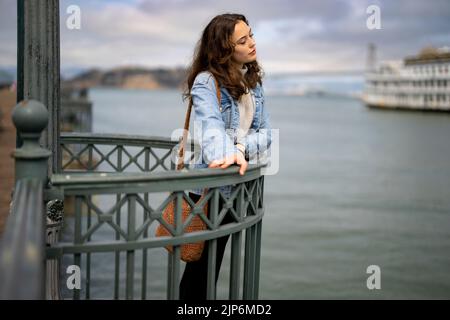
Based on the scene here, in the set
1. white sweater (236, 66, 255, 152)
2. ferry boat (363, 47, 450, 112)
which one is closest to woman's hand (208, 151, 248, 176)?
white sweater (236, 66, 255, 152)

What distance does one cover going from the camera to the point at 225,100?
321cm

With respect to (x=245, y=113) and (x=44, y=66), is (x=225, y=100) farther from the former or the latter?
(x=44, y=66)

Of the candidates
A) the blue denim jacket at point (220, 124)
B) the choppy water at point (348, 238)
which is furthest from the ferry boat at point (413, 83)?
the blue denim jacket at point (220, 124)

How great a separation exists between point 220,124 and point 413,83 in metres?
98.5

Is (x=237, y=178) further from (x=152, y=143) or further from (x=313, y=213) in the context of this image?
(x=313, y=213)

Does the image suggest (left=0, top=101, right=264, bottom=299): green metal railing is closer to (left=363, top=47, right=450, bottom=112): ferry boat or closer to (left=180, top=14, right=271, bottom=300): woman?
(left=180, top=14, right=271, bottom=300): woman

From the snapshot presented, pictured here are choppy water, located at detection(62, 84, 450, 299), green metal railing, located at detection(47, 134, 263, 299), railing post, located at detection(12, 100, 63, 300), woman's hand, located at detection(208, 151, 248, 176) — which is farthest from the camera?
choppy water, located at detection(62, 84, 450, 299)

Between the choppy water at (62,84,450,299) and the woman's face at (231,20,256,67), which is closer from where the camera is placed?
the woman's face at (231,20,256,67)

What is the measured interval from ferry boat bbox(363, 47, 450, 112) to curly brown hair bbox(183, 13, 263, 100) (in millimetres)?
91002

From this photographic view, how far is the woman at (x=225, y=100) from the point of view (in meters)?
3.03

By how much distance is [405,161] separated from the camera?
2762cm

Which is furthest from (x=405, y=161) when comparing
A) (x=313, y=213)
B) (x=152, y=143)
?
(x=152, y=143)

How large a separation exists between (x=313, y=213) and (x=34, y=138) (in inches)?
399

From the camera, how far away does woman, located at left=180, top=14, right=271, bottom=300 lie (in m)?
3.03
